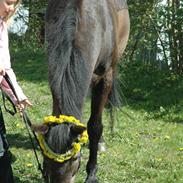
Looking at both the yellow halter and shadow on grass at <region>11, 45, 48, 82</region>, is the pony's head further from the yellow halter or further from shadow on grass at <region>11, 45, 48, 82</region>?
shadow on grass at <region>11, 45, 48, 82</region>

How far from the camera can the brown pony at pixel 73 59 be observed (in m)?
3.80

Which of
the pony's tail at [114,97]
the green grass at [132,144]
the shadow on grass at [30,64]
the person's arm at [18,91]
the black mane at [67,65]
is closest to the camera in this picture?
the black mane at [67,65]

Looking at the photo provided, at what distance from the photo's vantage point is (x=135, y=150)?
6.79 metres

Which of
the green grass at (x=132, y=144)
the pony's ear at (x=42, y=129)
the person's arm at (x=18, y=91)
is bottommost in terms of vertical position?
the green grass at (x=132, y=144)

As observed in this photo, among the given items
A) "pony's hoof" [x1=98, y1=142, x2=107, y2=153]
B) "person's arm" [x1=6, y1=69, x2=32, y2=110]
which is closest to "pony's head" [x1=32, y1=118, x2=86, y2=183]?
"person's arm" [x1=6, y1=69, x2=32, y2=110]

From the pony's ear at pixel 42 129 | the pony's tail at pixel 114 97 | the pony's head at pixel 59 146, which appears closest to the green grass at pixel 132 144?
the pony's tail at pixel 114 97

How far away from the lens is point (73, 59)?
4.17 m

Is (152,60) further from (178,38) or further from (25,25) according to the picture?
(25,25)

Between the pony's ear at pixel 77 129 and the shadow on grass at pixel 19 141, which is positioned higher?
the pony's ear at pixel 77 129

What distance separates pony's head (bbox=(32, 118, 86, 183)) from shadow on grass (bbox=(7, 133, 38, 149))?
286cm

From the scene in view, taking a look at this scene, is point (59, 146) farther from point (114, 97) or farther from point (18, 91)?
point (114, 97)

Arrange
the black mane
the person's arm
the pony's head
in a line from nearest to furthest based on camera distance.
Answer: the pony's head < the black mane < the person's arm

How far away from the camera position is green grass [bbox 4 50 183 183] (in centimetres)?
568

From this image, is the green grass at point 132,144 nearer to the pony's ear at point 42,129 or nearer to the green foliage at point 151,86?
the green foliage at point 151,86
